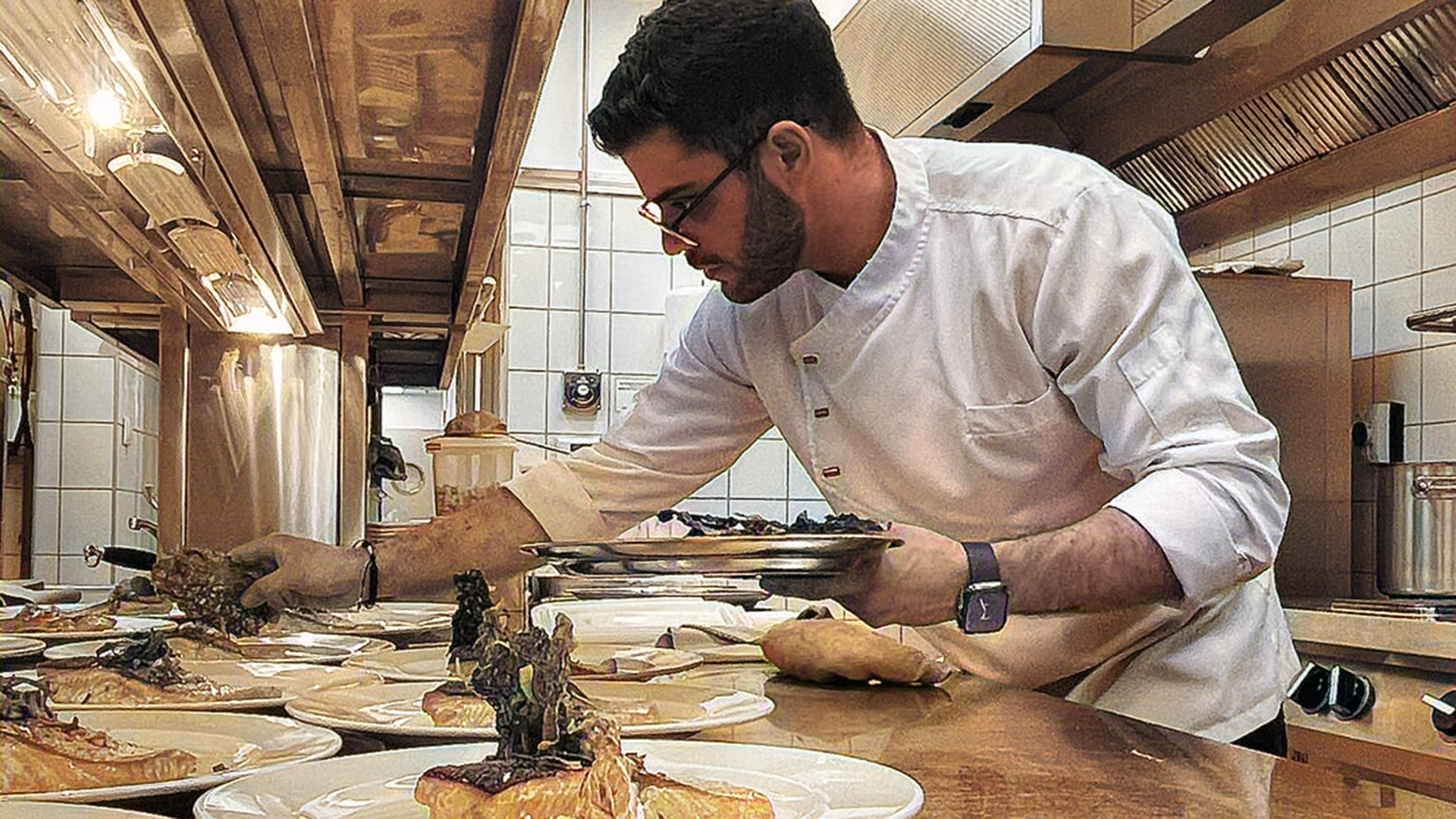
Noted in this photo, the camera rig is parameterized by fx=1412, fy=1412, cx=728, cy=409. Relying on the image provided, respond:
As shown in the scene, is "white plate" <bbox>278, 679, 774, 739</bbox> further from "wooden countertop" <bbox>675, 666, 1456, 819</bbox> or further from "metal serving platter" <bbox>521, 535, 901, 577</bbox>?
"metal serving platter" <bbox>521, 535, 901, 577</bbox>

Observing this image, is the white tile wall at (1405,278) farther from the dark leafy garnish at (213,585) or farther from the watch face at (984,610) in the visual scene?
the dark leafy garnish at (213,585)

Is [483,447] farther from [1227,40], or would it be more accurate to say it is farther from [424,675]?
[1227,40]

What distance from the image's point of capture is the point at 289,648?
1722 millimetres

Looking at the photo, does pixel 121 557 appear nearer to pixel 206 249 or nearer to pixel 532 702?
pixel 206 249

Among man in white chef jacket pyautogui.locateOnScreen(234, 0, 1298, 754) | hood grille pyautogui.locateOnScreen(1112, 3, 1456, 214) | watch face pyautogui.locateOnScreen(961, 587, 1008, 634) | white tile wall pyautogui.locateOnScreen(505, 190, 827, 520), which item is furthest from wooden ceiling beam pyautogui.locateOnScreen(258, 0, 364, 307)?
white tile wall pyautogui.locateOnScreen(505, 190, 827, 520)

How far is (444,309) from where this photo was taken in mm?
3172

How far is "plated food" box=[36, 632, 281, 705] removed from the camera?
1.21 metres

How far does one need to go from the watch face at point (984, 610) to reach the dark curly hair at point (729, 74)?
0.61 meters

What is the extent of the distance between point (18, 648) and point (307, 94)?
707 mm

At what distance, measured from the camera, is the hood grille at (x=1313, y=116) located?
1947 mm

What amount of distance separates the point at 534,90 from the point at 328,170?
0.42 m

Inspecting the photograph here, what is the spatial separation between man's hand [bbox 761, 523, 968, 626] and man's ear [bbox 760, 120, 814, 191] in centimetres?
51

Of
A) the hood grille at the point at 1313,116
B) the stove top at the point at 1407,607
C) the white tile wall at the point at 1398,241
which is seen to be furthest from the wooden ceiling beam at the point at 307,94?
the white tile wall at the point at 1398,241

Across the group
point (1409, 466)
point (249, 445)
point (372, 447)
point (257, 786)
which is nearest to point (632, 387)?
point (372, 447)
